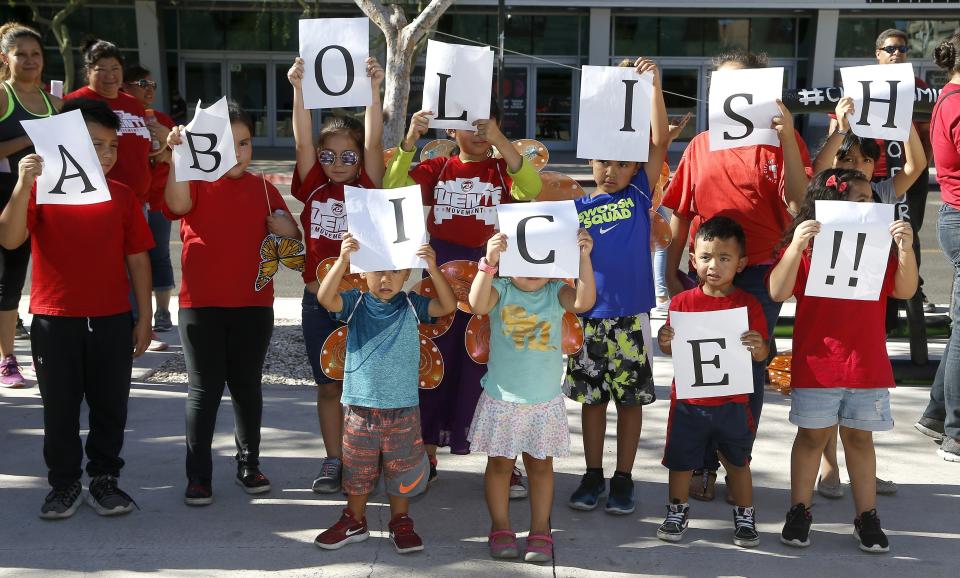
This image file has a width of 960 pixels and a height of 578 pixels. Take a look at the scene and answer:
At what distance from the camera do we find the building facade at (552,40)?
25500 millimetres

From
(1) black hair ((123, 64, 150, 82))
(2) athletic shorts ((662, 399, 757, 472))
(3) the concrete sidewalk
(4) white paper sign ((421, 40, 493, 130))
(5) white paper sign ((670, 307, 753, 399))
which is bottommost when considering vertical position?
(3) the concrete sidewalk

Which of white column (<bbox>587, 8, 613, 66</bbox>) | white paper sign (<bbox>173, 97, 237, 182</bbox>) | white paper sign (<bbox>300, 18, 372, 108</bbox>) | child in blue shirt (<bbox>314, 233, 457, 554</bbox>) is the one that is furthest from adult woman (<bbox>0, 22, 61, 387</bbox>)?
white column (<bbox>587, 8, 613, 66</bbox>)

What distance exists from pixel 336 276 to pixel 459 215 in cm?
82

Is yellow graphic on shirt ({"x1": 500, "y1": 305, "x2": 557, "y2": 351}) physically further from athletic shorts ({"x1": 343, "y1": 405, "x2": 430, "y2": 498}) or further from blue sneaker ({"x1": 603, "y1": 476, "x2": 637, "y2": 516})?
blue sneaker ({"x1": 603, "y1": 476, "x2": 637, "y2": 516})

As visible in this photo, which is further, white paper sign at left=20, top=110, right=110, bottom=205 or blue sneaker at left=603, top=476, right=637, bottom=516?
blue sneaker at left=603, top=476, right=637, bottom=516

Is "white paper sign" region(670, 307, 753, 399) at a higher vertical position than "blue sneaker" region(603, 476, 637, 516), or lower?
higher

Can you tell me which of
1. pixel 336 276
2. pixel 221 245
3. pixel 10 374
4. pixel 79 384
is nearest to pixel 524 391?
pixel 336 276

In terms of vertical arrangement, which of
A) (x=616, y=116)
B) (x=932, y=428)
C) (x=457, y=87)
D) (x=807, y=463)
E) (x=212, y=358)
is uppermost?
(x=457, y=87)

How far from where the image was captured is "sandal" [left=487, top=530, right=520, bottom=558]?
12.2 ft

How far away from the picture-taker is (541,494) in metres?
3.77

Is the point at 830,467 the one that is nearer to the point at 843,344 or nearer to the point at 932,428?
the point at 843,344

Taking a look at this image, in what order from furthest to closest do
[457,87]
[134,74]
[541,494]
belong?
[134,74] < [457,87] < [541,494]

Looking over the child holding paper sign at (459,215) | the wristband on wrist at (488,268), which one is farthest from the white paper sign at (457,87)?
the wristband on wrist at (488,268)

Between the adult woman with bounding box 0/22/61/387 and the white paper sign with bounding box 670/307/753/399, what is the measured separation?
369 centimetres
